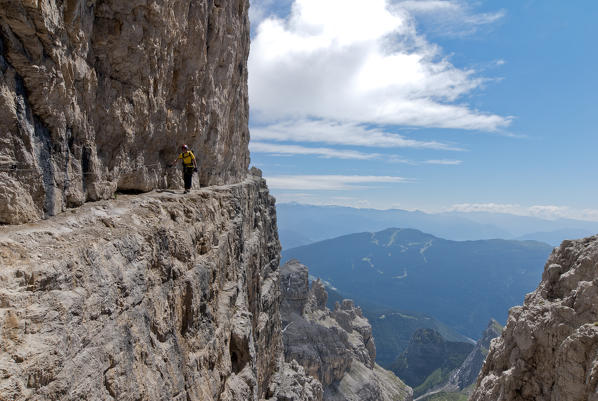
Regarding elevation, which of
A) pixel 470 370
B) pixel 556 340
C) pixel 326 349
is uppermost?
pixel 556 340

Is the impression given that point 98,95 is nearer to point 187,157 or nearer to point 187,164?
point 187,157

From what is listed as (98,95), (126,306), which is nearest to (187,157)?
(98,95)

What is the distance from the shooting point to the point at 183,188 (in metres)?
22.6

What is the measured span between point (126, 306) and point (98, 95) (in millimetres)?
8625

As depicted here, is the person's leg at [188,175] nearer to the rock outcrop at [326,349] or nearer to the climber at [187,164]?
the climber at [187,164]

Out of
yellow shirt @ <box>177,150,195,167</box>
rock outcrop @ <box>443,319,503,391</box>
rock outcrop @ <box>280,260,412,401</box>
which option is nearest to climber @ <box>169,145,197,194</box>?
yellow shirt @ <box>177,150,195,167</box>

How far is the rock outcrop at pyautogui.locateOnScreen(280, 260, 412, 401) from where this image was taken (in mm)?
87062

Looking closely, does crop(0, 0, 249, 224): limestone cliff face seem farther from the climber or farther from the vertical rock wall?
the vertical rock wall

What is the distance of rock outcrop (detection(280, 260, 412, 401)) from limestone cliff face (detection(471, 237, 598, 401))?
217 feet

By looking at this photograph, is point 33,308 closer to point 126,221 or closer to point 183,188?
point 126,221

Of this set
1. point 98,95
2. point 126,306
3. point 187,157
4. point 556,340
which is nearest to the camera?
point 126,306

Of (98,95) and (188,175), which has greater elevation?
(98,95)

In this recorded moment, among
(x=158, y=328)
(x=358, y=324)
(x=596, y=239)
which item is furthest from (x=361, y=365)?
(x=158, y=328)

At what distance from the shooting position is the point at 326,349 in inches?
3580
